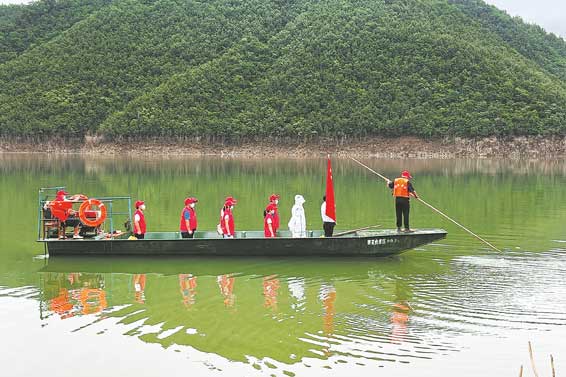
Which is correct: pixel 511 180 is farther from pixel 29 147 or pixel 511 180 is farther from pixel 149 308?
pixel 29 147

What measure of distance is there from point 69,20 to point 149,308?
14432cm

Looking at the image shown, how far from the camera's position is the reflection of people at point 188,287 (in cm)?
1452

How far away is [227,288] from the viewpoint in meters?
15.7

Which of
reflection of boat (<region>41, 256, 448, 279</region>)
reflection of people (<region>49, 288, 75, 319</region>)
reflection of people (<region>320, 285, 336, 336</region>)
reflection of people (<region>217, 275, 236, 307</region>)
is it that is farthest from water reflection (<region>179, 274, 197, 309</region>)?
reflection of people (<region>320, 285, 336, 336</region>)

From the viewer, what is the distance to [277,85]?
346 feet

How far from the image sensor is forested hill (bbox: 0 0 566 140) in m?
93.4

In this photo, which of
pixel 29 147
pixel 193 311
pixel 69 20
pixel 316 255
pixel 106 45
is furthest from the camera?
pixel 69 20

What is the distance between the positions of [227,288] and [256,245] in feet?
9.76

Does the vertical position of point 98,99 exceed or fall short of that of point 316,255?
it exceeds it

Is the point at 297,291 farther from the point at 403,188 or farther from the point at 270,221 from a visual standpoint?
the point at 403,188

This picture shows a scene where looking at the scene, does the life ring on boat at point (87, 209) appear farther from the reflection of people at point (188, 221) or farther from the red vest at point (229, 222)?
the red vest at point (229, 222)

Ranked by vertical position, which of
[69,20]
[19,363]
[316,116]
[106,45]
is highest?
[69,20]

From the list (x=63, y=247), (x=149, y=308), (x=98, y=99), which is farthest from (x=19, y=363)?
(x=98, y=99)

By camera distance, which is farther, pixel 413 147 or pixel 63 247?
pixel 413 147
